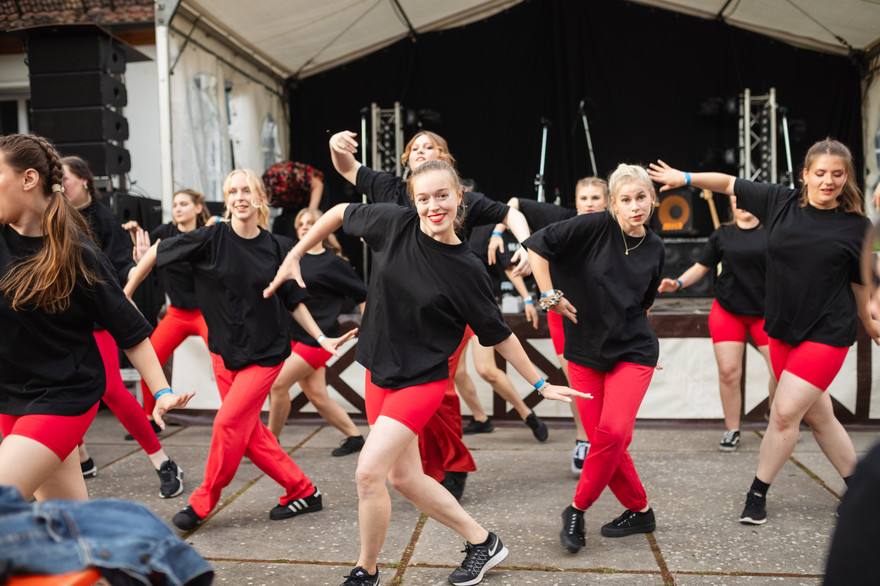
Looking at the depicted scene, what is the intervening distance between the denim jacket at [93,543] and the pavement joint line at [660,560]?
88.3 inches

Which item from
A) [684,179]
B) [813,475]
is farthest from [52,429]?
[813,475]

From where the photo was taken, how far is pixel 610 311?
11.5ft

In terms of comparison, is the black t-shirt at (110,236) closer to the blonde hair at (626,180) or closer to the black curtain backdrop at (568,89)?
the blonde hair at (626,180)

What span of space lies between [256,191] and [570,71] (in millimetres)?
9220

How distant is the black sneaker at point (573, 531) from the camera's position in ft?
11.0

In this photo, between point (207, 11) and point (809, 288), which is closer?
point (809, 288)

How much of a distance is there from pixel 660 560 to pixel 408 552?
1.12 metres

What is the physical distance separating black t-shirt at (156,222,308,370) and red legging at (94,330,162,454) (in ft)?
1.87

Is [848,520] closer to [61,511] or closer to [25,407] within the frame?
[61,511]

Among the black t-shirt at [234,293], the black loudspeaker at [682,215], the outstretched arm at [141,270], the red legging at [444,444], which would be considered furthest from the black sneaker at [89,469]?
the black loudspeaker at [682,215]

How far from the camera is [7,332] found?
244 cm

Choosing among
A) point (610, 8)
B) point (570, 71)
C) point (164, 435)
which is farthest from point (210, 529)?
point (610, 8)

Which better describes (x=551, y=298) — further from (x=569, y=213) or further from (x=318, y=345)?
(x=318, y=345)

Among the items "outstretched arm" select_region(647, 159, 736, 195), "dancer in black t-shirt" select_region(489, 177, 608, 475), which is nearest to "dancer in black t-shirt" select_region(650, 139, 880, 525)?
"outstretched arm" select_region(647, 159, 736, 195)
